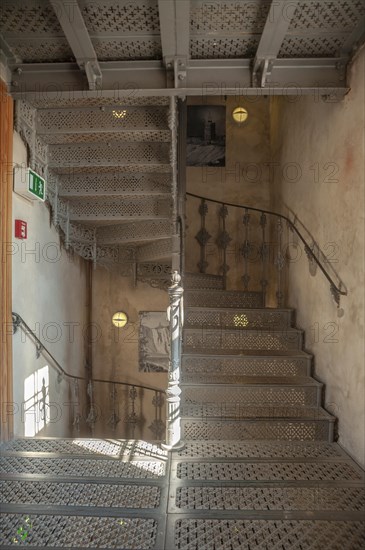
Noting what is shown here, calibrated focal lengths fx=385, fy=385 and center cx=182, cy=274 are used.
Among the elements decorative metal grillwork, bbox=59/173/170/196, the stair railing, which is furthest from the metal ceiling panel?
the stair railing

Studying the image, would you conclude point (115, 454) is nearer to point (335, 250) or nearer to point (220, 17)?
point (335, 250)

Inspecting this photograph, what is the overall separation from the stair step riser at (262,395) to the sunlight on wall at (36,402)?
4.47ft

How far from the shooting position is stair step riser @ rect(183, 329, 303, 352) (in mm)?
3986

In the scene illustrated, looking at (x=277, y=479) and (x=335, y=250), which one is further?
(x=335, y=250)

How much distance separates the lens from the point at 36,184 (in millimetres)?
3266

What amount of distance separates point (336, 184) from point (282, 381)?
1.80m

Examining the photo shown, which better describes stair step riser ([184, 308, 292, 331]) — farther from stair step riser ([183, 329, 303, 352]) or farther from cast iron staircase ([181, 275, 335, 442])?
stair step riser ([183, 329, 303, 352])

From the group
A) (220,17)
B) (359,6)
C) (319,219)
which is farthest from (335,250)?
(220,17)

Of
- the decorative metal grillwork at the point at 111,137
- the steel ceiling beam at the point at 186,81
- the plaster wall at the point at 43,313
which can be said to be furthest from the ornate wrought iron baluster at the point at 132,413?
the steel ceiling beam at the point at 186,81

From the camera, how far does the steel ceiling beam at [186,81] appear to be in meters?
2.86

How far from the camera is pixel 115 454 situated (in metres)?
2.79

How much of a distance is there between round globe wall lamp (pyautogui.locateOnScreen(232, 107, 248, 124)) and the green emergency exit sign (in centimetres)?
371

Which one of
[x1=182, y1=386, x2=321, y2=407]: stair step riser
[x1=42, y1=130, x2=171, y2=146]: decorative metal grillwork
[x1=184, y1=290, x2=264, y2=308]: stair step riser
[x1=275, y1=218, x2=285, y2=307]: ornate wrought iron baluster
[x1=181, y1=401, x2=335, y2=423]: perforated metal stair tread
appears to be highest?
[x1=42, y1=130, x2=171, y2=146]: decorative metal grillwork

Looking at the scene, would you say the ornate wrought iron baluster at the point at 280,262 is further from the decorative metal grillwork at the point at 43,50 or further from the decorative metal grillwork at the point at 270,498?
the decorative metal grillwork at the point at 43,50
